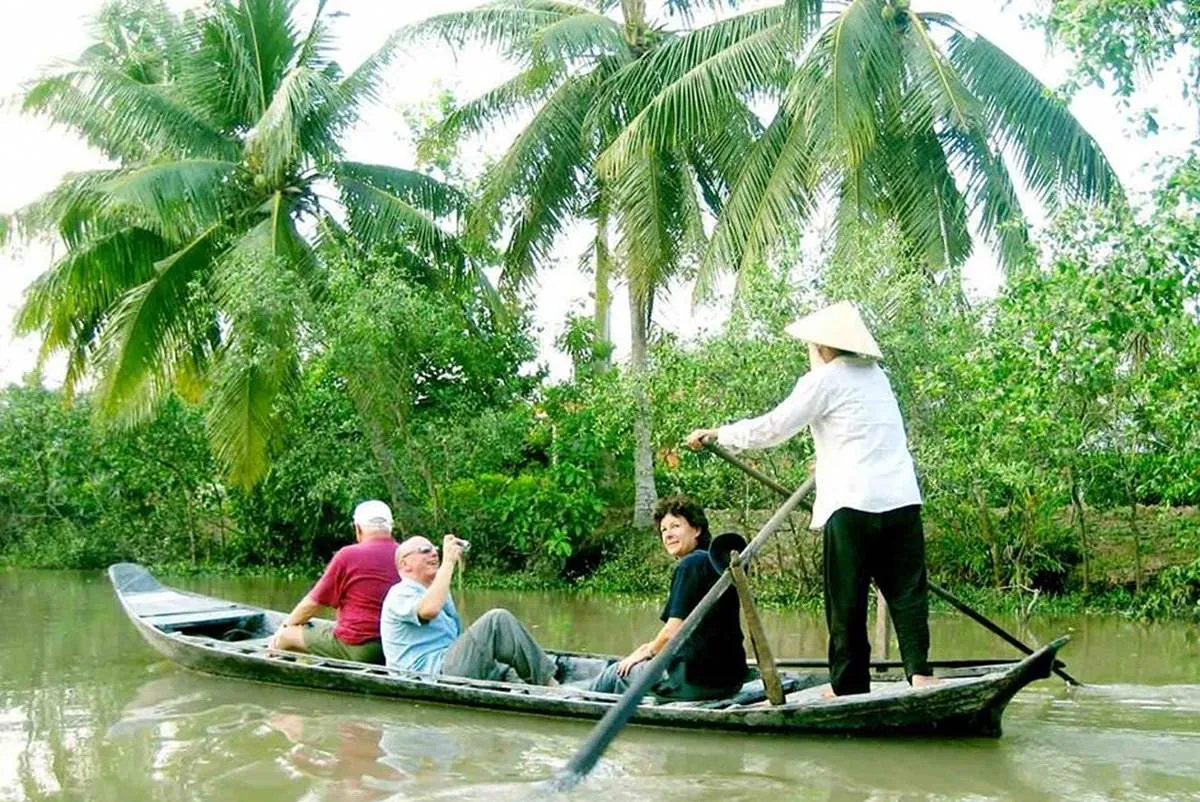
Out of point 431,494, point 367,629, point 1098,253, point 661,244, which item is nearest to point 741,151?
point 661,244

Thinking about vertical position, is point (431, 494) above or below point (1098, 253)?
below

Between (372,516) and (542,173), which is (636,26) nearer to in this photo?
(542,173)

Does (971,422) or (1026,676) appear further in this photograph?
(971,422)

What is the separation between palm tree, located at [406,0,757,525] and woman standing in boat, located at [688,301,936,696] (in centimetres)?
814

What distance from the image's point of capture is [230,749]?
6.25m

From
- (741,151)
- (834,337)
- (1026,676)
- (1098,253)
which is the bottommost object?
(1026,676)

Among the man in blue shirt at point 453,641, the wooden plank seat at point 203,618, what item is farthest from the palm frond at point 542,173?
the man in blue shirt at point 453,641

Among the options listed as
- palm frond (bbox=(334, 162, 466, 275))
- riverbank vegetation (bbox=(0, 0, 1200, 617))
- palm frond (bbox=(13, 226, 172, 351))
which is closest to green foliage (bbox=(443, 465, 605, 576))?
riverbank vegetation (bbox=(0, 0, 1200, 617))

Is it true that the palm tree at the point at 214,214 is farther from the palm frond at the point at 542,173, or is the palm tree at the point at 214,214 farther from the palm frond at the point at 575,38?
the palm frond at the point at 575,38

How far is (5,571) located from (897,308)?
43.2ft

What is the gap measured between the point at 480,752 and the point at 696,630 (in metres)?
1.14

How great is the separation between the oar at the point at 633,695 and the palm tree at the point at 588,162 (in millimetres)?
8249

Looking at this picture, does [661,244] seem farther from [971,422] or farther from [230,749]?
[230,749]

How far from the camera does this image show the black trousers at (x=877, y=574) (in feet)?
19.0
